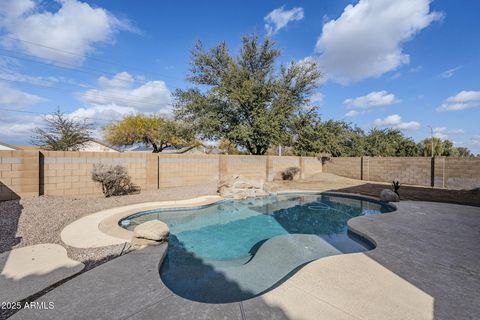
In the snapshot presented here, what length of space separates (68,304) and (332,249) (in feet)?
14.7

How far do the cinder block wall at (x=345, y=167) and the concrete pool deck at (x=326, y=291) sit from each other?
41.0 ft

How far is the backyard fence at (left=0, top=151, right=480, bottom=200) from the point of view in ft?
22.4

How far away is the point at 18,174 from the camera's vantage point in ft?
21.9

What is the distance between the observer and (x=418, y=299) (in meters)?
2.58

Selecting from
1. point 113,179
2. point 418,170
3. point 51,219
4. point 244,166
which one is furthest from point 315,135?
point 51,219

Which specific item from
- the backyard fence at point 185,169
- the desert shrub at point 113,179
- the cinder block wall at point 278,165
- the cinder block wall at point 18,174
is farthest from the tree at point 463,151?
the cinder block wall at point 18,174

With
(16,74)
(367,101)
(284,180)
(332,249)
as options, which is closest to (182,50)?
(284,180)

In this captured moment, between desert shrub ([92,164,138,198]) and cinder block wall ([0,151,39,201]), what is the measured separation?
5.33 feet

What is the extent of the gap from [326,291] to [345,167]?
616 inches

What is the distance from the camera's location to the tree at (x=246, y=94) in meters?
14.8

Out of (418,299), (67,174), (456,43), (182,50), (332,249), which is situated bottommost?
(332,249)

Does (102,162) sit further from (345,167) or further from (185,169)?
(345,167)

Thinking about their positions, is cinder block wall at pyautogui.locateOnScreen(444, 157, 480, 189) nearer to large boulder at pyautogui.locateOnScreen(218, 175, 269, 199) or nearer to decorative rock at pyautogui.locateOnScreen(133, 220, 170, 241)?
large boulder at pyautogui.locateOnScreen(218, 175, 269, 199)

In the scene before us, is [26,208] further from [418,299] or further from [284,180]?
[284,180]
